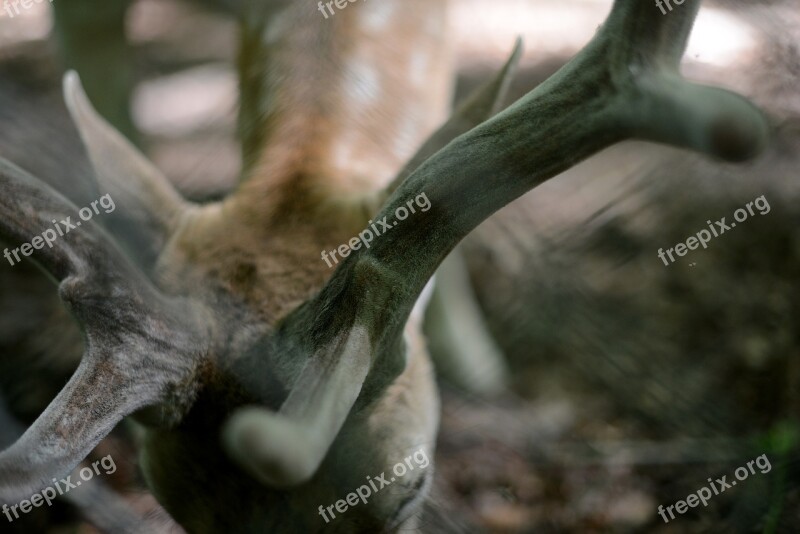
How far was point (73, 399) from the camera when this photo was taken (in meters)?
1.24

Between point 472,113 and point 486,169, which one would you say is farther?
point 472,113

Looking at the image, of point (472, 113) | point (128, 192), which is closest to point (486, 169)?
point (472, 113)

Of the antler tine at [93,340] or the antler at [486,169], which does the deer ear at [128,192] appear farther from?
the antler at [486,169]

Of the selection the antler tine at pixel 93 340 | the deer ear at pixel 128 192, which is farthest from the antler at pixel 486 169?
the deer ear at pixel 128 192

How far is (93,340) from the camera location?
1296mm

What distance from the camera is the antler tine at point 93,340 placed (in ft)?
3.91

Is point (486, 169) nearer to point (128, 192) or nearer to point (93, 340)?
point (93, 340)

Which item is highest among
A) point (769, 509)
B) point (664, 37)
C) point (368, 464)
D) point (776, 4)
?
point (664, 37)

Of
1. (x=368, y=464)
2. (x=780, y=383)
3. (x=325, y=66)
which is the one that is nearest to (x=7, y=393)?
(x=325, y=66)

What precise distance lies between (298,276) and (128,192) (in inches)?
16.2

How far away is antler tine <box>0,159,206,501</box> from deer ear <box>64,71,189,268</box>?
0.23 metres

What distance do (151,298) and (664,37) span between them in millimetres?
844

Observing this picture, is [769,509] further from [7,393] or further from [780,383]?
[7,393]

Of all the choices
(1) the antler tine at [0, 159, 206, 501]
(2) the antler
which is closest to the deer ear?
(1) the antler tine at [0, 159, 206, 501]
